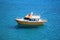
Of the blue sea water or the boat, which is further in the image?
the boat

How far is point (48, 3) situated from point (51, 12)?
58 centimetres

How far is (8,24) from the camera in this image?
256 cm

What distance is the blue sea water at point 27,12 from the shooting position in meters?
2.29

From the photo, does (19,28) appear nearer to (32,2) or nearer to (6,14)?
(6,14)

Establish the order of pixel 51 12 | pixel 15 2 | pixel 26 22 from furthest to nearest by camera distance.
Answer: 1. pixel 15 2
2. pixel 51 12
3. pixel 26 22

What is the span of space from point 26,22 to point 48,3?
1246 millimetres

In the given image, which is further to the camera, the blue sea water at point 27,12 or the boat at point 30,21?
the boat at point 30,21

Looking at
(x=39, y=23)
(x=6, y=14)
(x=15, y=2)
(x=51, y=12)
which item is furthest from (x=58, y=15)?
(x=15, y=2)

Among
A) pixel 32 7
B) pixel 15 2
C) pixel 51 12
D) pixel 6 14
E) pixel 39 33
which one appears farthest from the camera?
pixel 15 2

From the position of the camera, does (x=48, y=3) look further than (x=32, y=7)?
Yes

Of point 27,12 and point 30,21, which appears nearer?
point 30,21

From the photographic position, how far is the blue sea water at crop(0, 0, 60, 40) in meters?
2.29

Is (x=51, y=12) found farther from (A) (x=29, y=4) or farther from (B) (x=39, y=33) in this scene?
(B) (x=39, y=33)

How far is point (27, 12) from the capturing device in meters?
3.04
